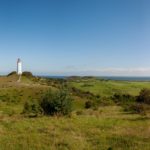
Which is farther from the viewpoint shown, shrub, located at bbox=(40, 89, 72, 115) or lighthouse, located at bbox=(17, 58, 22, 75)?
lighthouse, located at bbox=(17, 58, 22, 75)

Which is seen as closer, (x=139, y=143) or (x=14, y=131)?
(x=139, y=143)

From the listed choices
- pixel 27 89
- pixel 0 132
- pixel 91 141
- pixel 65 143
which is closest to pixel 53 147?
pixel 65 143

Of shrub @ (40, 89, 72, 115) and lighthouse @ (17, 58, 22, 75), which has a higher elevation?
lighthouse @ (17, 58, 22, 75)

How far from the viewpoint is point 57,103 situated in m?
22.3

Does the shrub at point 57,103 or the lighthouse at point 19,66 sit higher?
the lighthouse at point 19,66

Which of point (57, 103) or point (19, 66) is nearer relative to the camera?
point (57, 103)

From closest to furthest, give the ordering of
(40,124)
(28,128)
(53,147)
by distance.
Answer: (53,147), (28,128), (40,124)

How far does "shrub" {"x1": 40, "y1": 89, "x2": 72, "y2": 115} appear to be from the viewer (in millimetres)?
22297

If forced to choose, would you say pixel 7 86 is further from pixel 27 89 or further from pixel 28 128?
pixel 28 128

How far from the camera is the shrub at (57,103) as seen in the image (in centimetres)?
2230

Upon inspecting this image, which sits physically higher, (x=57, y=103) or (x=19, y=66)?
(x=19, y=66)

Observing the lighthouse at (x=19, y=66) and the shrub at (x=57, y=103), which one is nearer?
the shrub at (x=57, y=103)

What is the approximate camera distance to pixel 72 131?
526 inches

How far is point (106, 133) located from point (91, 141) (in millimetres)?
2025
